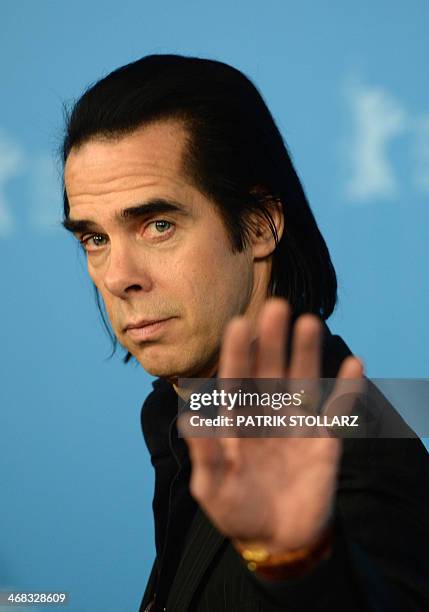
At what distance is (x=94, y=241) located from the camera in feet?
5.51

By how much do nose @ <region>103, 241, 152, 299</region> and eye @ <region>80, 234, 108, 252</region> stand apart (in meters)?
0.08

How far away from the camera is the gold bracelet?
891mm

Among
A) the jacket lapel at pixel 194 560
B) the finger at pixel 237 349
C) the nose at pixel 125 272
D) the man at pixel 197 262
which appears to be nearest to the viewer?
the finger at pixel 237 349

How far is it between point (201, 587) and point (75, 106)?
0.90m

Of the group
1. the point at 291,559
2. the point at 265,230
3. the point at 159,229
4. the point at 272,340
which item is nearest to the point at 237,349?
the point at 272,340

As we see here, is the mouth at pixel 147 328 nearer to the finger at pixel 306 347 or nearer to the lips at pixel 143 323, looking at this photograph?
the lips at pixel 143 323

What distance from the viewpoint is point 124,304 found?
1559 millimetres

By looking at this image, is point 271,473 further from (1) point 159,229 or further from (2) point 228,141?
(2) point 228,141

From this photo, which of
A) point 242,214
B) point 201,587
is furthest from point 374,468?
point 242,214

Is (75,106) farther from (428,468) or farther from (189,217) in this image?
(428,468)

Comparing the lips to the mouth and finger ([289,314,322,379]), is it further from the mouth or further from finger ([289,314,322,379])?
finger ([289,314,322,379])

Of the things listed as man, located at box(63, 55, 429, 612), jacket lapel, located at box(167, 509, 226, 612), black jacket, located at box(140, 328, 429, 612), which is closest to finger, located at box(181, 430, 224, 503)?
black jacket, located at box(140, 328, 429, 612)

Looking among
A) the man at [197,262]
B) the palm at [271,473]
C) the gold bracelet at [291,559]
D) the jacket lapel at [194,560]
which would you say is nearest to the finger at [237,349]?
the palm at [271,473]

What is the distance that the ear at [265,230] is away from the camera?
5.48ft
